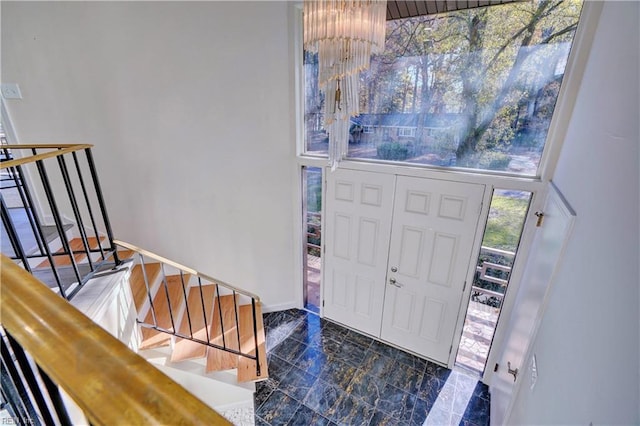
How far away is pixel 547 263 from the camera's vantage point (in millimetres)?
1732

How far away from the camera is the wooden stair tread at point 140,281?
8.52 ft

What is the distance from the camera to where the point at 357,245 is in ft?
10.3

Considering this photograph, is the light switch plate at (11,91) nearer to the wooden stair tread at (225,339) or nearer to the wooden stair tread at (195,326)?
the wooden stair tread at (195,326)

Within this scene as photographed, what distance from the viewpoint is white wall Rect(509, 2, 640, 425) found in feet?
2.82

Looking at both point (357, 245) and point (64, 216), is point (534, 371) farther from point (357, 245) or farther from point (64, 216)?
point (64, 216)

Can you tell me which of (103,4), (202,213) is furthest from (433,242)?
(103,4)

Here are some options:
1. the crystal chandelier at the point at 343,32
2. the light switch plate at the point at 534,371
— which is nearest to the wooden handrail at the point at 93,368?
the crystal chandelier at the point at 343,32

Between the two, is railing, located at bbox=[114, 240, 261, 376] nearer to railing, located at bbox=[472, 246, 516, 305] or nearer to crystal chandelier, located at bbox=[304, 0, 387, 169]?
crystal chandelier, located at bbox=[304, 0, 387, 169]

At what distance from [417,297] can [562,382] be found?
174cm

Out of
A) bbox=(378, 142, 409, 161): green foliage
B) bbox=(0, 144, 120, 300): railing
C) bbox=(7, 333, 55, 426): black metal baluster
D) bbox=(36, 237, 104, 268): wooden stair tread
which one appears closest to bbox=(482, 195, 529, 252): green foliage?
bbox=(378, 142, 409, 161): green foliage

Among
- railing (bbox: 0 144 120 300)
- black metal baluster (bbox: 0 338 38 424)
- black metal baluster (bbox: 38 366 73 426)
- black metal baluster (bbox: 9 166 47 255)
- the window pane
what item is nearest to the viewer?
black metal baluster (bbox: 38 366 73 426)

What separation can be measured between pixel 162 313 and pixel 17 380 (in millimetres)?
2217

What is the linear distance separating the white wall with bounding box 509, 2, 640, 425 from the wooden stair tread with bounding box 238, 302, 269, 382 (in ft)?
6.88

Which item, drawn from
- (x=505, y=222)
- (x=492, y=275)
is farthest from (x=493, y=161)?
(x=492, y=275)
